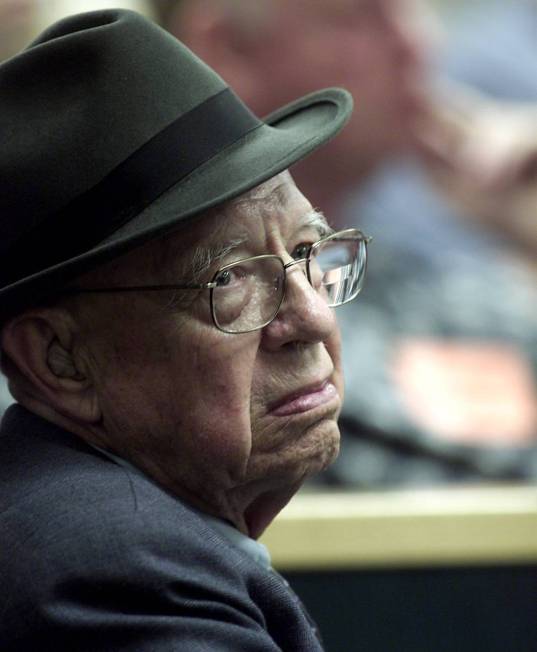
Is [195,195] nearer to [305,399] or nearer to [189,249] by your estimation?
[189,249]

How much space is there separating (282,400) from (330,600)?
1.72m

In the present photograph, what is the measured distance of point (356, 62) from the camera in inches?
122

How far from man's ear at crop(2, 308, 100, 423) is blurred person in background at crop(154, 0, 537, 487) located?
1649 millimetres

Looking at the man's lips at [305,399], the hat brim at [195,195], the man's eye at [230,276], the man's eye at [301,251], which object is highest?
the hat brim at [195,195]

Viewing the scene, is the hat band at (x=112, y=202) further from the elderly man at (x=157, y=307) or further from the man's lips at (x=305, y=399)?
the man's lips at (x=305, y=399)

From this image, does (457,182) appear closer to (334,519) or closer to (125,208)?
(334,519)

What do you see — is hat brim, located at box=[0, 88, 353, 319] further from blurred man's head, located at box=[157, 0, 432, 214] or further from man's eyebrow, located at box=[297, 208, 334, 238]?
blurred man's head, located at box=[157, 0, 432, 214]

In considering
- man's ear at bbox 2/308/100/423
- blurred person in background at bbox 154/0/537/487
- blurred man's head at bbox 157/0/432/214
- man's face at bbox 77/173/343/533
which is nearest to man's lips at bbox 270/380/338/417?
man's face at bbox 77/173/343/533

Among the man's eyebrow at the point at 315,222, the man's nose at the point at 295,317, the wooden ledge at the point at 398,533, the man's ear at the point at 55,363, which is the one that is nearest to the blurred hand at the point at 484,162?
the wooden ledge at the point at 398,533

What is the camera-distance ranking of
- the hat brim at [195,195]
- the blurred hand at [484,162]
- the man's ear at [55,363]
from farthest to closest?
the blurred hand at [484,162] < the man's ear at [55,363] < the hat brim at [195,195]

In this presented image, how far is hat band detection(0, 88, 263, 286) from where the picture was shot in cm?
129

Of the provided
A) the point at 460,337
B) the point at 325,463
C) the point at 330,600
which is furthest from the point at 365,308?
the point at 325,463

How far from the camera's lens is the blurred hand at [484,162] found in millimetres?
3158

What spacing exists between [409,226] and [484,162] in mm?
282
